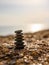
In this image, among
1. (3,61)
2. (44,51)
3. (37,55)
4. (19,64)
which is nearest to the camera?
(19,64)

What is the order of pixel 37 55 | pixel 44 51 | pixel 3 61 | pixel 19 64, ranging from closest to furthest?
1. pixel 19 64
2. pixel 3 61
3. pixel 37 55
4. pixel 44 51

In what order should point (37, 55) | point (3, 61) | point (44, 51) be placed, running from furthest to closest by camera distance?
point (44, 51)
point (37, 55)
point (3, 61)

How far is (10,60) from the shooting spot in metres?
5.29

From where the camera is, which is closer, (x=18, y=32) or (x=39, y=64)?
(x=39, y=64)

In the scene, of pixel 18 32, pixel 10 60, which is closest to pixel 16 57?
pixel 10 60

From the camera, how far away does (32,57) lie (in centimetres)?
548

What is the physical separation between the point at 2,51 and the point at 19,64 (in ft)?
3.95

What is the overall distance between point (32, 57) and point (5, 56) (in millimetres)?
629

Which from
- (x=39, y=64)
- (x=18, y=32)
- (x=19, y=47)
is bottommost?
(x=39, y=64)

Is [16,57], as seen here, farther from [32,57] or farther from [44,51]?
[44,51]

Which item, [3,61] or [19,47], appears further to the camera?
[19,47]

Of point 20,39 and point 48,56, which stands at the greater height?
point 20,39

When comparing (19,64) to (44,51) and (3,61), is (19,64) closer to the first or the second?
(3,61)

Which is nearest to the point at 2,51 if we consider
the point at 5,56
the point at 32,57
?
the point at 5,56
